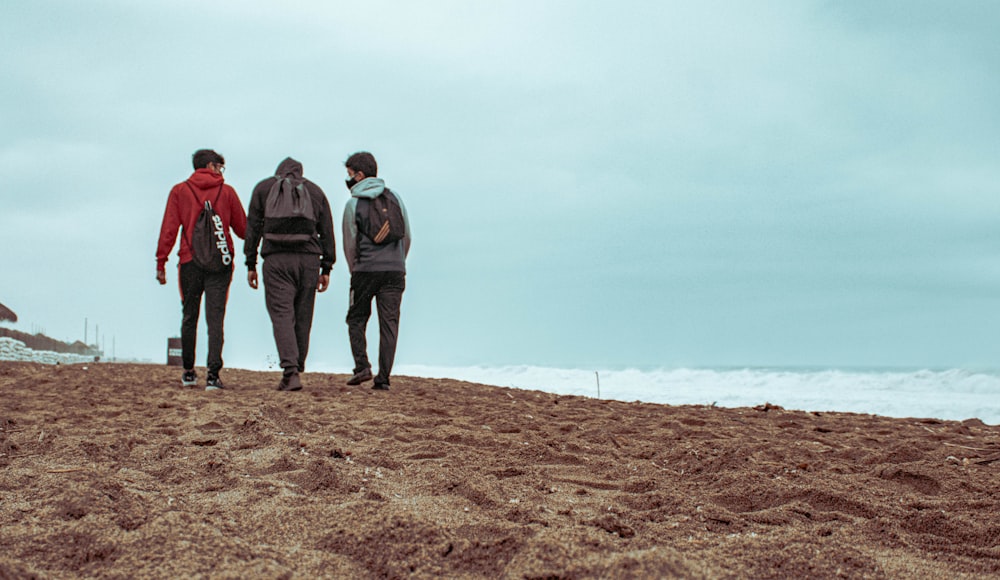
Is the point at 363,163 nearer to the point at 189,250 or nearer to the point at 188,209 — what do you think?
the point at 188,209

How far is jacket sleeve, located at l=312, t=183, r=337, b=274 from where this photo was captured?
6.58 metres

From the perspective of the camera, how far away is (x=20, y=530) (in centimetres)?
257

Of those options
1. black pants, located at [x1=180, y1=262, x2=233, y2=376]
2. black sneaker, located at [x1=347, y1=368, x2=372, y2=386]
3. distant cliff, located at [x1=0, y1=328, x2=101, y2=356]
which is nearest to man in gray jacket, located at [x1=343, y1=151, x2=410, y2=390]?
black sneaker, located at [x1=347, y1=368, x2=372, y2=386]

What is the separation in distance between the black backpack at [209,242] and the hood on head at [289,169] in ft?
2.14

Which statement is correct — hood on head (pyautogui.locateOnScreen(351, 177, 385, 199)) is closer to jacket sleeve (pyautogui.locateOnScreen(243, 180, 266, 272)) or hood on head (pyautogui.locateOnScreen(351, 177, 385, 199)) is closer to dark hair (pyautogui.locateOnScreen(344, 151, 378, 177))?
dark hair (pyautogui.locateOnScreen(344, 151, 378, 177))

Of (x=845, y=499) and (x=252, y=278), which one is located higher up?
(x=252, y=278)

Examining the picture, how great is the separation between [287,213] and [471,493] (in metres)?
3.86

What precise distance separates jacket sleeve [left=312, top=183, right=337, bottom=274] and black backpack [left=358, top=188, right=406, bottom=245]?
0.32m

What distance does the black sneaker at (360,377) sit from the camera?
271 inches

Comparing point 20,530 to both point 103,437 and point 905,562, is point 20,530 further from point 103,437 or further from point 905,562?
point 905,562

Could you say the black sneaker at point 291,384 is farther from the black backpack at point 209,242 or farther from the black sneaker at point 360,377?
the black backpack at point 209,242

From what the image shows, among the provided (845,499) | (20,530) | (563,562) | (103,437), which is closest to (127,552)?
(20,530)

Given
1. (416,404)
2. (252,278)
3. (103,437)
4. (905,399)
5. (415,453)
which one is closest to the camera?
(415,453)

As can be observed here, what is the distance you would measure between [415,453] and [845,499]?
198cm
